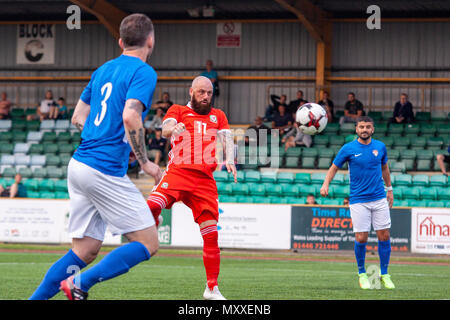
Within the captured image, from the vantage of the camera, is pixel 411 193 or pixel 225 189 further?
pixel 225 189

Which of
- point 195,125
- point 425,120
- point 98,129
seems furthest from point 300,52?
point 98,129

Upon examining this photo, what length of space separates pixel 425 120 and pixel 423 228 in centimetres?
871

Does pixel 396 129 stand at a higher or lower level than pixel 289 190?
higher

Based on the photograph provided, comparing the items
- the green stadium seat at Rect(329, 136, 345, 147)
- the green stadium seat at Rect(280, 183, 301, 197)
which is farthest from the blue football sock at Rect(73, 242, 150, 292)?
the green stadium seat at Rect(329, 136, 345, 147)

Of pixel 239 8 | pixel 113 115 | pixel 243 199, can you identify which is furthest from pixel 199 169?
pixel 239 8

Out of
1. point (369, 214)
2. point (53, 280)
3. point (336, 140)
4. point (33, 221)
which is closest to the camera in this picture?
point (53, 280)

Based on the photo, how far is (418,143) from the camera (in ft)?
74.4

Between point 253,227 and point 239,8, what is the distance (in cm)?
1207

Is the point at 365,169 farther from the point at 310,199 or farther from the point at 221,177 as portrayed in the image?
the point at 221,177

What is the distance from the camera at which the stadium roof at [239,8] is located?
25.7m

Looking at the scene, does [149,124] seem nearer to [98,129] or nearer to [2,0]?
[2,0]

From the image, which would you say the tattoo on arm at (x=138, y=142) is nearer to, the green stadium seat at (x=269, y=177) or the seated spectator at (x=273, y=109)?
the green stadium seat at (x=269, y=177)

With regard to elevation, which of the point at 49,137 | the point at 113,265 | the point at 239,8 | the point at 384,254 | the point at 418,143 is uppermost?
the point at 239,8

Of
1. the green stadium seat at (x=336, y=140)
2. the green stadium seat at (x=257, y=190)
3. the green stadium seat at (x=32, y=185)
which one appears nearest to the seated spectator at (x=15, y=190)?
the green stadium seat at (x=32, y=185)
